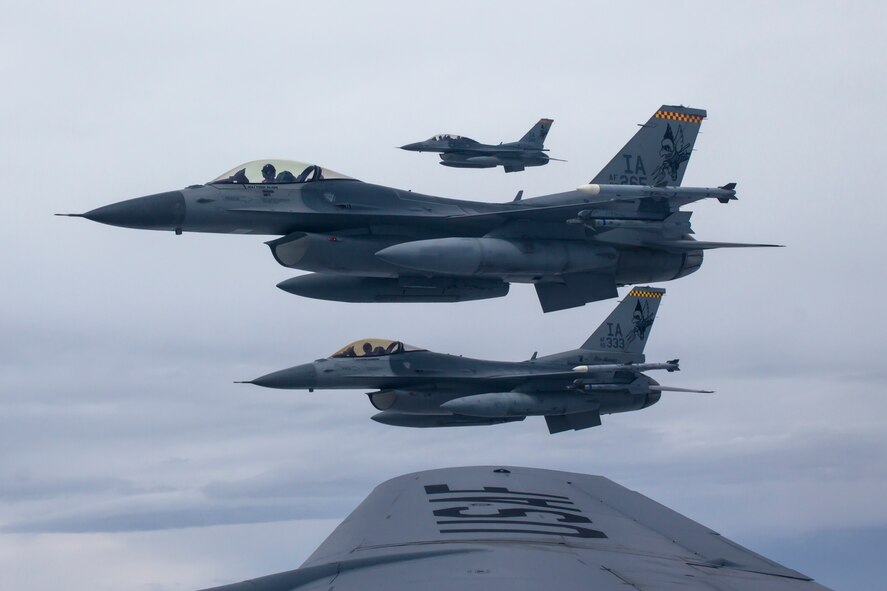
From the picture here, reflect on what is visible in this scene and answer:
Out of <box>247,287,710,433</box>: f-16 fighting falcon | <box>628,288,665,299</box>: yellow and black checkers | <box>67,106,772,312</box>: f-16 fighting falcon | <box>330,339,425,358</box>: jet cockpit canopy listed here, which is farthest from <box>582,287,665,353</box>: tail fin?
<box>67,106,772,312</box>: f-16 fighting falcon

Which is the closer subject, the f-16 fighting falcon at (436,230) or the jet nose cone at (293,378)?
the f-16 fighting falcon at (436,230)

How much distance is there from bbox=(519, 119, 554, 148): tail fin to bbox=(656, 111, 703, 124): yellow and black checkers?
1165 inches

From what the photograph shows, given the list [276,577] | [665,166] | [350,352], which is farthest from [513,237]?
[276,577]

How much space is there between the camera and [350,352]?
3428cm

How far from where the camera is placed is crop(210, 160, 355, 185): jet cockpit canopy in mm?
22031

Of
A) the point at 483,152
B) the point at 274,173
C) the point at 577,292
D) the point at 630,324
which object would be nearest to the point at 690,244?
the point at 577,292

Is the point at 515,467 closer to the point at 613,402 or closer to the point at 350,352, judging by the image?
the point at 350,352

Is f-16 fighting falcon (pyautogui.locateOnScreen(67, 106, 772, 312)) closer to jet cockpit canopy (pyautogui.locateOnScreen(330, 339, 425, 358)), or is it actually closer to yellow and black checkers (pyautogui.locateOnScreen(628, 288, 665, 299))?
jet cockpit canopy (pyautogui.locateOnScreen(330, 339, 425, 358))

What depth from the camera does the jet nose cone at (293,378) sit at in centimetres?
3259

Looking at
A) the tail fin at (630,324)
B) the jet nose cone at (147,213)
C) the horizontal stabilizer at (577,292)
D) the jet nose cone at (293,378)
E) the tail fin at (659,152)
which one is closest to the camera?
the jet nose cone at (147,213)

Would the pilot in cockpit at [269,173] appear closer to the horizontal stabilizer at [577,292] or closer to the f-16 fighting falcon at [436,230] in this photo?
the f-16 fighting falcon at [436,230]

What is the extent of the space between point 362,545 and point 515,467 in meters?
2.82

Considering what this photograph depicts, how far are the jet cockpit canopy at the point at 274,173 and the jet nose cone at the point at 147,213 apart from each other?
4.33 ft

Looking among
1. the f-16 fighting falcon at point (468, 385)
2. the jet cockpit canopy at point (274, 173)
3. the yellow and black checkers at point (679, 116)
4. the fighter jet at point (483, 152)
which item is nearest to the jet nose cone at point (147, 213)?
the jet cockpit canopy at point (274, 173)
